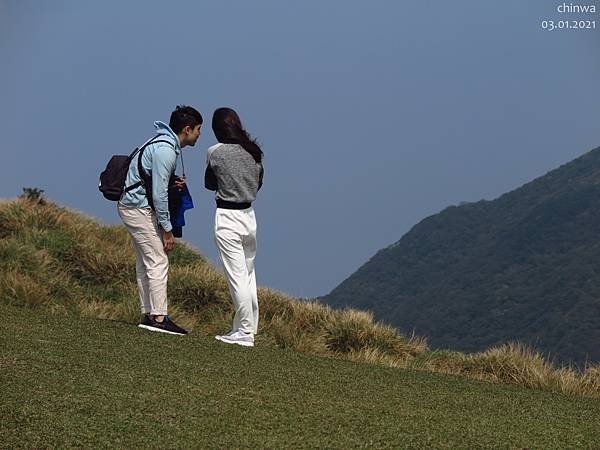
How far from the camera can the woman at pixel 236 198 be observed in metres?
8.16

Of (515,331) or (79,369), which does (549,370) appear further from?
(515,331)

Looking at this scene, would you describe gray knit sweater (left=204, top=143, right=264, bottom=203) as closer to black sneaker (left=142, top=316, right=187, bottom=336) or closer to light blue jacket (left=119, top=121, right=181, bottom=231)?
light blue jacket (left=119, top=121, right=181, bottom=231)

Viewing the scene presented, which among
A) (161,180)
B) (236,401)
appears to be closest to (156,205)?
(161,180)

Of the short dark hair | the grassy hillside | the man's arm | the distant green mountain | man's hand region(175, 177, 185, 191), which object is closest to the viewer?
the man's arm

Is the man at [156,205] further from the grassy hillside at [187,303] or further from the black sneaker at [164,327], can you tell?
the grassy hillside at [187,303]

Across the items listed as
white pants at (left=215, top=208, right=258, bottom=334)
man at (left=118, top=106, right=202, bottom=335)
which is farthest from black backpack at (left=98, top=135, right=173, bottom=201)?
white pants at (left=215, top=208, right=258, bottom=334)

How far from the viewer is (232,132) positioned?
8.30 metres

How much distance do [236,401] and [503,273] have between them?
439 ft

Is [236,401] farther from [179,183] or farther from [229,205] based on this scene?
[179,183]

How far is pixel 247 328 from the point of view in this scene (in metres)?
8.41

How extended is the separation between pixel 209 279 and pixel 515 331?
304 ft

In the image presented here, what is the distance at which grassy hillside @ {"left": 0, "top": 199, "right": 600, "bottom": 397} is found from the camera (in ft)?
31.9

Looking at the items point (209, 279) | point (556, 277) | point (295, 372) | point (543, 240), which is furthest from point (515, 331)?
point (295, 372)

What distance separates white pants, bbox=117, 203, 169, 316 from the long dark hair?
3.11 feet
